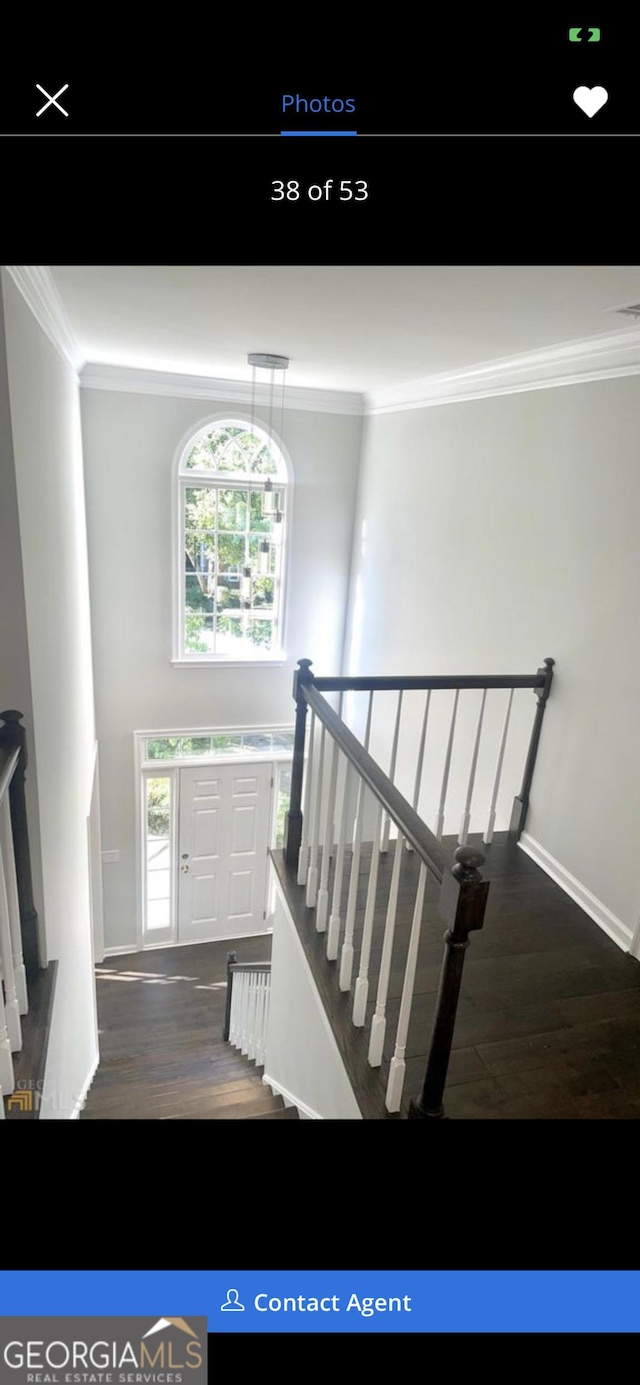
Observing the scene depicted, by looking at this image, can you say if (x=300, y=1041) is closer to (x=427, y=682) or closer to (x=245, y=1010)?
(x=427, y=682)

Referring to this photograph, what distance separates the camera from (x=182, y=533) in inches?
189

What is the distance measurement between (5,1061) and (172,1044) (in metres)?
3.25

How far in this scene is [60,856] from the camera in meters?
2.53

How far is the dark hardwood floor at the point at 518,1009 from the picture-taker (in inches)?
67.4

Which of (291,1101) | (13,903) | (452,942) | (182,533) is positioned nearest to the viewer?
(452,942)

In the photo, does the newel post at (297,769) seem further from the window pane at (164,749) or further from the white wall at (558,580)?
the window pane at (164,749)

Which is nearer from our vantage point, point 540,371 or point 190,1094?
point 540,371

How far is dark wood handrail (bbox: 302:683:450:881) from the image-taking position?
1.34 metres

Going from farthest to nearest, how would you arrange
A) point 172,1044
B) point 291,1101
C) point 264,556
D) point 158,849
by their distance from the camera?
point 158,849
point 264,556
point 172,1044
point 291,1101

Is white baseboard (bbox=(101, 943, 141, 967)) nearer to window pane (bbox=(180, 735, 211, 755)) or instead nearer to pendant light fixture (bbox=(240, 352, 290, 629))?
window pane (bbox=(180, 735, 211, 755))

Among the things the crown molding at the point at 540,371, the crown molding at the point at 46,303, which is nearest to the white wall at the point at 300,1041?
the crown molding at the point at 46,303
